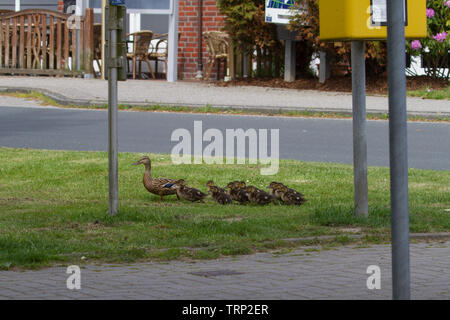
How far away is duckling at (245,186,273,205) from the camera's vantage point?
971 centimetres

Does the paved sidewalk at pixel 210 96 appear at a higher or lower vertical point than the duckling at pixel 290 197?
higher

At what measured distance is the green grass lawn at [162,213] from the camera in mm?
7383

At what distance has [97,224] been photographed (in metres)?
8.41

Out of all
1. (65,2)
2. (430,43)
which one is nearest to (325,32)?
(430,43)

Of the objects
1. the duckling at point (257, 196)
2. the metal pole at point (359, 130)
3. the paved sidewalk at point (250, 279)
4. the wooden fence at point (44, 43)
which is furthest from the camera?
the wooden fence at point (44, 43)

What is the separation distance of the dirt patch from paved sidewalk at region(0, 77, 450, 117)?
2.30ft

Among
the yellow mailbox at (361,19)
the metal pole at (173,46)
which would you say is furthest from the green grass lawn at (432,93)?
the yellow mailbox at (361,19)

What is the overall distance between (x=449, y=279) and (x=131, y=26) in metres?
24.1

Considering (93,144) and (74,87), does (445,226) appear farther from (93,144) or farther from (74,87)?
(74,87)

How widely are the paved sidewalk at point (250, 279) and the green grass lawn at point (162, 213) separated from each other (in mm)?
345

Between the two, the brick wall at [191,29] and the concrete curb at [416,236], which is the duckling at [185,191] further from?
the brick wall at [191,29]

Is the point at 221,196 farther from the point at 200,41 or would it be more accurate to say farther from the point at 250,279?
the point at 200,41

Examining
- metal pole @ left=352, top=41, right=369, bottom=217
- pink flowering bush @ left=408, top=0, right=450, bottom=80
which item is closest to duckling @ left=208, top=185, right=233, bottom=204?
metal pole @ left=352, top=41, right=369, bottom=217

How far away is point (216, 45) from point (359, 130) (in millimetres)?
16717
